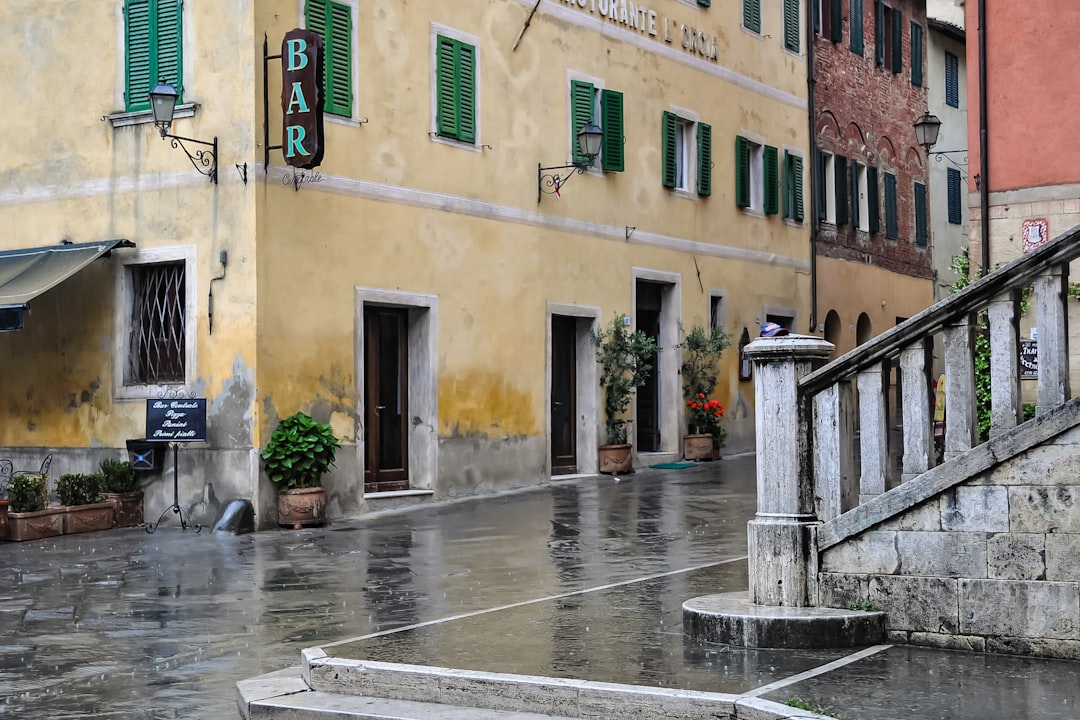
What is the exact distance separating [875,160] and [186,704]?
1033 inches

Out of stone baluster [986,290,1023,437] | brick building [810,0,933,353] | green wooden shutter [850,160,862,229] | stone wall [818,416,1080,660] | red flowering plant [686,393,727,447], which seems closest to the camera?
stone wall [818,416,1080,660]

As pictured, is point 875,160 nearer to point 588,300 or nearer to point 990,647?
point 588,300

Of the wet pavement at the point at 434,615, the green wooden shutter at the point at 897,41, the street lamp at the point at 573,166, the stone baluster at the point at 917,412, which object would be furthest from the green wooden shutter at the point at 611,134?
the stone baluster at the point at 917,412

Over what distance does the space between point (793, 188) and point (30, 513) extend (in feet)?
54.8

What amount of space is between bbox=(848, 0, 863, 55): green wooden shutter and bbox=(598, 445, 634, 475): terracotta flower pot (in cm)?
1310

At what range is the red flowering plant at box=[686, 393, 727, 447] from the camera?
941 inches

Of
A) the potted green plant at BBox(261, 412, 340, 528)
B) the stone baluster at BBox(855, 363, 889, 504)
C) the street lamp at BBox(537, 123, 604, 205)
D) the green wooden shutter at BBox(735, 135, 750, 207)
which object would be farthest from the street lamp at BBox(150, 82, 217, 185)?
the green wooden shutter at BBox(735, 135, 750, 207)

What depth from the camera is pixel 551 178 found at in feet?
68.1

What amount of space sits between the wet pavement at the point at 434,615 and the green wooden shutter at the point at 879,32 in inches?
680

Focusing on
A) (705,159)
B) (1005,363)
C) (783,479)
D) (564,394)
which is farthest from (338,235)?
(1005,363)

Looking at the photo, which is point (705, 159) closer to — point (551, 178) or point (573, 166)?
point (573, 166)

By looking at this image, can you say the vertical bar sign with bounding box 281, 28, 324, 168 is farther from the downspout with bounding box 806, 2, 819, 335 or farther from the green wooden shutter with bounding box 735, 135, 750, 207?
the downspout with bounding box 806, 2, 819, 335

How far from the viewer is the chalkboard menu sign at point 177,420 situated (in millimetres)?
15953

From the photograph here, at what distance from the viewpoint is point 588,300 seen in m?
21.6
